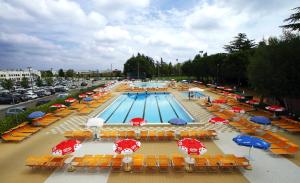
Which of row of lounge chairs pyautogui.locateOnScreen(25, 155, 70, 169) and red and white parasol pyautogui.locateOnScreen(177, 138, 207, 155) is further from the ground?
red and white parasol pyautogui.locateOnScreen(177, 138, 207, 155)

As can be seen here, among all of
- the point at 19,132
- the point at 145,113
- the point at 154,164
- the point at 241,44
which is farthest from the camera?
the point at 241,44

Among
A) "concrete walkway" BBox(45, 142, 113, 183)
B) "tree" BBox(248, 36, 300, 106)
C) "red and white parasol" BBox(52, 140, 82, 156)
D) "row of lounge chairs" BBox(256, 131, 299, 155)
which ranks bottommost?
"concrete walkway" BBox(45, 142, 113, 183)

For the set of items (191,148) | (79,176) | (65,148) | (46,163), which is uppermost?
(191,148)

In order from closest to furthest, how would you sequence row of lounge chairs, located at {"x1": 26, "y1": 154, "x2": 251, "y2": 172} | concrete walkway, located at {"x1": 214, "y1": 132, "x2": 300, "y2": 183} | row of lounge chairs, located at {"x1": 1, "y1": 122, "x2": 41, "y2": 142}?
concrete walkway, located at {"x1": 214, "y1": 132, "x2": 300, "y2": 183} < row of lounge chairs, located at {"x1": 26, "y1": 154, "x2": 251, "y2": 172} < row of lounge chairs, located at {"x1": 1, "y1": 122, "x2": 41, "y2": 142}

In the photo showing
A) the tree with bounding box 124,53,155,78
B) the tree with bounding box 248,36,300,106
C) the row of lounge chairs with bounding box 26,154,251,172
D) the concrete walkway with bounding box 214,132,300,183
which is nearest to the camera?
the concrete walkway with bounding box 214,132,300,183

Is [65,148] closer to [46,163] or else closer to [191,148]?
[46,163]

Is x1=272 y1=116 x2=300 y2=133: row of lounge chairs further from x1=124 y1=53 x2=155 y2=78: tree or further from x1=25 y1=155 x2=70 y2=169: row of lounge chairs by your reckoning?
x1=124 y1=53 x2=155 y2=78: tree

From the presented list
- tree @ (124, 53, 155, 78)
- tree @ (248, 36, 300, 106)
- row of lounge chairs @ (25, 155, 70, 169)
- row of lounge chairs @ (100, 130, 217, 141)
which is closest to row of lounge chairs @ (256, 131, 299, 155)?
row of lounge chairs @ (100, 130, 217, 141)

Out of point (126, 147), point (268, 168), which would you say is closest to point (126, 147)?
point (126, 147)

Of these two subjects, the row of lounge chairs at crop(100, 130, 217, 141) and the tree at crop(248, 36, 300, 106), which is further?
the tree at crop(248, 36, 300, 106)

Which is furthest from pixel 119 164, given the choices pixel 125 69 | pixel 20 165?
pixel 125 69

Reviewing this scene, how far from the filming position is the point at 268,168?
1108 centimetres

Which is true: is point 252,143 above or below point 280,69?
below

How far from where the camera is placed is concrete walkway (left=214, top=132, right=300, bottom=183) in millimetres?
10109
